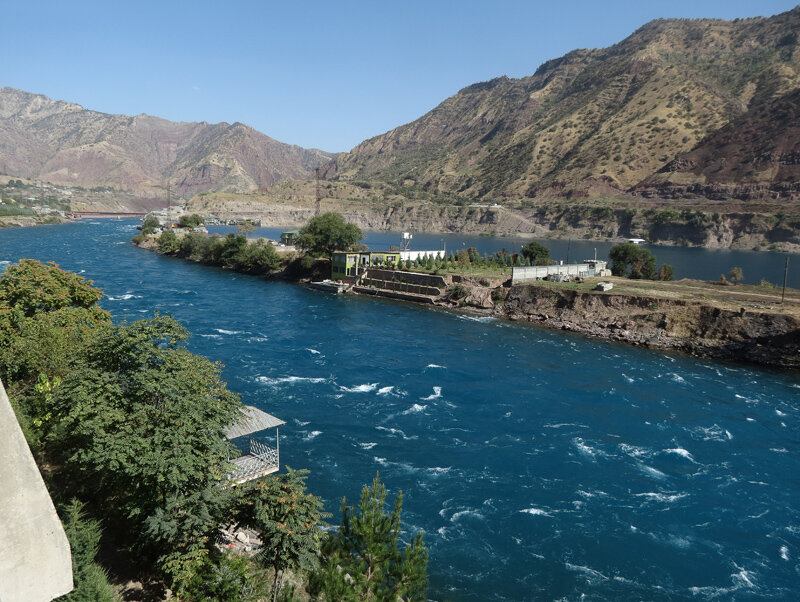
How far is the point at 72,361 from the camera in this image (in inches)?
803

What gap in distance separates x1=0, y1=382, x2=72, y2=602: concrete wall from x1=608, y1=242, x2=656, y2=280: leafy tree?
85519 millimetres

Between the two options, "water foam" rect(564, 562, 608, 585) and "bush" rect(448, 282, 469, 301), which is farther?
"bush" rect(448, 282, 469, 301)

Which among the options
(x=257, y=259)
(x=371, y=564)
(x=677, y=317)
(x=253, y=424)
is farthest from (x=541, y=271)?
(x=371, y=564)

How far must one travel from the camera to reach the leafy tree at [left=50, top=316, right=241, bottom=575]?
14188mm

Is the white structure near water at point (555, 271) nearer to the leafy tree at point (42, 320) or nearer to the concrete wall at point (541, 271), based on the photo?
the concrete wall at point (541, 271)

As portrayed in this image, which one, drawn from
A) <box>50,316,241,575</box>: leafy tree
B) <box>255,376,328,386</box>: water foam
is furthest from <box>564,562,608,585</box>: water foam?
<box>255,376,328,386</box>: water foam

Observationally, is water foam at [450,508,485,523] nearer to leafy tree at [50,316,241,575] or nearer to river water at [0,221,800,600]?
river water at [0,221,800,600]

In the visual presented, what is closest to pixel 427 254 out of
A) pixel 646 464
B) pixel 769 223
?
pixel 646 464

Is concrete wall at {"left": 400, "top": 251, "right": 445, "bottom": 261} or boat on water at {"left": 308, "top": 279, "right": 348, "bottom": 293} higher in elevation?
concrete wall at {"left": 400, "top": 251, "right": 445, "bottom": 261}

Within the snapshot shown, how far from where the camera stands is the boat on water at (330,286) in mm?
84938

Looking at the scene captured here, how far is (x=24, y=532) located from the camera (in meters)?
5.40

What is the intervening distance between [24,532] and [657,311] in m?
62.9

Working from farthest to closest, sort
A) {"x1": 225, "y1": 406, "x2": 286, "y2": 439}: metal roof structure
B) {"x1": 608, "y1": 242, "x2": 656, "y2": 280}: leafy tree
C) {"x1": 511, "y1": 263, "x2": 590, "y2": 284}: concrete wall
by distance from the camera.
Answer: {"x1": 608, "y1": 242, "x2": 656, "y2": 280}: leafy tree
{"x1": 511, "y1": 263, "x2": 590, "y2": 284}: concrete wall
{"x1": 225, "y1": 406, "x2": 286, "y2": 439}: metal roof structure

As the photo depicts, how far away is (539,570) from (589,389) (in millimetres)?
23624
